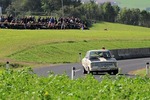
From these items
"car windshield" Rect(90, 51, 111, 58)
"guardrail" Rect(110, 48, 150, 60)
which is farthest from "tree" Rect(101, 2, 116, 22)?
"car windshield" Rect(90, 51, 111, 58)

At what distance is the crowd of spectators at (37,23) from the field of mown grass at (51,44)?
4286 mm

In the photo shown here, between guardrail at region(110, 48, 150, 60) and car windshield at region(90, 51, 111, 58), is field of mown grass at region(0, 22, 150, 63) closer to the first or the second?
guardrail at region(110, 48, 150, 60)

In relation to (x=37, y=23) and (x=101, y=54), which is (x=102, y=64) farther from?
(x=37, y=23)

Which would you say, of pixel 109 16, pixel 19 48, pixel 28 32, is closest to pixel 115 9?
pixel 109 16

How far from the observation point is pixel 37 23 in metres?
71.2

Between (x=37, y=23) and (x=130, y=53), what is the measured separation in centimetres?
2293

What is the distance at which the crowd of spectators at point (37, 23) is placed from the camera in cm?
6850

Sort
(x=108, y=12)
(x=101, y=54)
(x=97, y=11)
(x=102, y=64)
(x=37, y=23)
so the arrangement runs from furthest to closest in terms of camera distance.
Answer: (x=108, y=12)
(x=97, y=11)
(x=37, y=23)
(x=101, y=54)
(x=102, y=64)

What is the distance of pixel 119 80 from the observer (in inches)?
557

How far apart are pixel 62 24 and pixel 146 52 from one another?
23.5 meters

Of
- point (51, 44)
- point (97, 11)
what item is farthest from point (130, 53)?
point (97, 11)

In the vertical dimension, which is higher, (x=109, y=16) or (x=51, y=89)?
(x=51, y=89)

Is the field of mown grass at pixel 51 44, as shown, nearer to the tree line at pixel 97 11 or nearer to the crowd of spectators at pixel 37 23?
the crowd of spectators at pixel 37 23

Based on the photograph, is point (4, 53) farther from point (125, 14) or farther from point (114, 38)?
point (125, 14)
